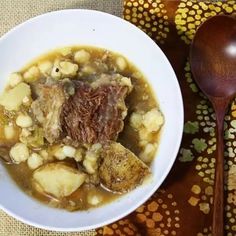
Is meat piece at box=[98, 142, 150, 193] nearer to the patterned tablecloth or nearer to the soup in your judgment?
the soup

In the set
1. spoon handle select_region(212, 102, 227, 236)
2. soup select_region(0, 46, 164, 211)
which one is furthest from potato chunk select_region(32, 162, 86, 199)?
spoon handle select_region(212, 102, 227, 236)

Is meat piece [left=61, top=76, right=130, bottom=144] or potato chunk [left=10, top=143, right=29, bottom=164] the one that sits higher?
meat piece [left=61, top=76, right=130, bottom=144]

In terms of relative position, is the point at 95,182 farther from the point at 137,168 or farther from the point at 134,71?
the point at 134,71

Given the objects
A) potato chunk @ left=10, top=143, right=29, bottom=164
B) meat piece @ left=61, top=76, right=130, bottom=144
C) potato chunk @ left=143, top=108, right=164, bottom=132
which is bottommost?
potato chunk @ left=10, top=143, right=29, bottom=164

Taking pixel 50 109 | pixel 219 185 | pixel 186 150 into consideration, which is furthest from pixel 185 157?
pixel 50 109

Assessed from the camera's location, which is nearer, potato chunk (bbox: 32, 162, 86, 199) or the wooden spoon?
potato chunk (bbox: 32, 162, 86, 199)

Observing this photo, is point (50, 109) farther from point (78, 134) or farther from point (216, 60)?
point (216, 60)

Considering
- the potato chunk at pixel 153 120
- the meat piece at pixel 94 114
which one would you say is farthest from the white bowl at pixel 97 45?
the meat piece at pixel 94 114
